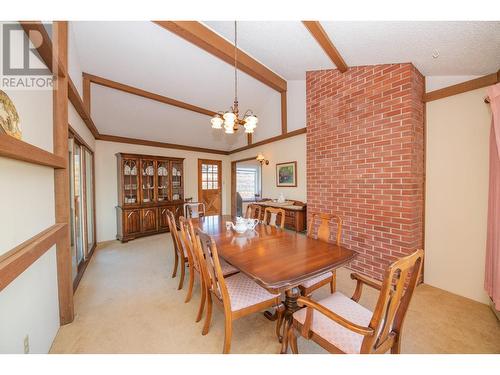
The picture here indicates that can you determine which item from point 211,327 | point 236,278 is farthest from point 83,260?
point 236,278

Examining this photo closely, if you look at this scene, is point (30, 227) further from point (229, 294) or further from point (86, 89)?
point (86, 89)

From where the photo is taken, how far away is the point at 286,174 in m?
4.56

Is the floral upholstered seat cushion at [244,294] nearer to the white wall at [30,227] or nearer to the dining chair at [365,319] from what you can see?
the dining chair at [365,319]

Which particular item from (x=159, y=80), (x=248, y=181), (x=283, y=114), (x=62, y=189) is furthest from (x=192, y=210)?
(x=248, y=181)

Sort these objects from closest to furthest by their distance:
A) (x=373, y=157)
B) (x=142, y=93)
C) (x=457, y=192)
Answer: (x=457, y=192), (x=373, y=157), (x=142, y=93)

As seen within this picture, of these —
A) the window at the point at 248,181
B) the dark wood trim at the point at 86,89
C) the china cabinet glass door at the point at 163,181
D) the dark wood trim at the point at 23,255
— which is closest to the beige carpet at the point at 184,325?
the dark wood trim at the point at 23,255

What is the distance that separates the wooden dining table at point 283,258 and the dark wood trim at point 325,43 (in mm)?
2124

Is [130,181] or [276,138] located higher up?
[276,138]

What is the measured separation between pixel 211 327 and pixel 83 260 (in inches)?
102

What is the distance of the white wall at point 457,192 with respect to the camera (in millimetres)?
2016

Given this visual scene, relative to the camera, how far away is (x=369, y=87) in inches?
98.8

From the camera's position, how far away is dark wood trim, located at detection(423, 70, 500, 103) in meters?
1.89

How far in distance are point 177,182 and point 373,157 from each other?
14.5 feet
